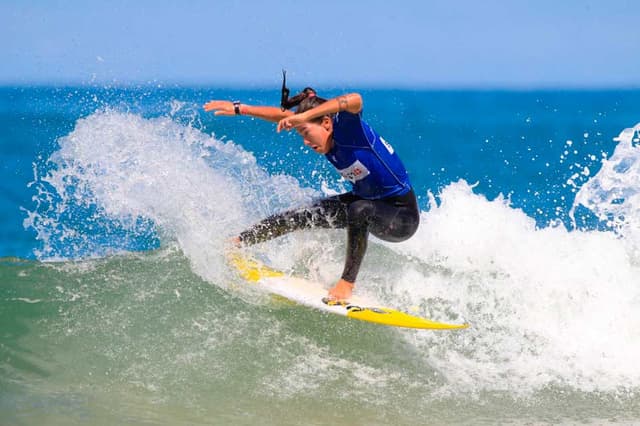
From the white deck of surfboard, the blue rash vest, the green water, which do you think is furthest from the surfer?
the green water

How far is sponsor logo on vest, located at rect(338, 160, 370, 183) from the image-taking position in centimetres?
624

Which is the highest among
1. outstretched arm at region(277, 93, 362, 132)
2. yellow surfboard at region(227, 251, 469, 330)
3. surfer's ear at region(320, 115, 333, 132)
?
surfer's ear at region(320, 115, 333, 132)

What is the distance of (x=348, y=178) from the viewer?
648 cm

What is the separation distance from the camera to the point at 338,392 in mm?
5461

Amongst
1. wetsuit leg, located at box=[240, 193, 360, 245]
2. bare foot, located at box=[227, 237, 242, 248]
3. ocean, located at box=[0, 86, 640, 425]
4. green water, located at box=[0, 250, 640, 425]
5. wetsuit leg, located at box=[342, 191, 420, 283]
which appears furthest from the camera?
bare foot, located at box=[227, 237, 242, 248]

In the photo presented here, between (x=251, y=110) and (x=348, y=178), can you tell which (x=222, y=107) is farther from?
(x=348, y=178)

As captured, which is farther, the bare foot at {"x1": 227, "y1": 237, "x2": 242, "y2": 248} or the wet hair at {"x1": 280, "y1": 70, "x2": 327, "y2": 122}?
the bare foot at {"x1": 227, "y1": 237, "x2": 242, "y2": 248}

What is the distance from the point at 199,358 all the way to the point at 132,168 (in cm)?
251

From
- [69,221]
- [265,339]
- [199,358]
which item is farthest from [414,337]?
[69,221]

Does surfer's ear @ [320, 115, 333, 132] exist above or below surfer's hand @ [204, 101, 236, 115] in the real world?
below

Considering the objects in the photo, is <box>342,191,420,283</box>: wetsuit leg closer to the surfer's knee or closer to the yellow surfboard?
the surfer's knee

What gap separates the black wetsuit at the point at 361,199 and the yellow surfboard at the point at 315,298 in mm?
285

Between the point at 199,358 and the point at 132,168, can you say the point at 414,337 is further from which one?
the point at 132,168

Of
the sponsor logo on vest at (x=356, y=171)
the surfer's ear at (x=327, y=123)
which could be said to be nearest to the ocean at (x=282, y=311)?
the sponsor logo on vest at (x=356, y=171)
